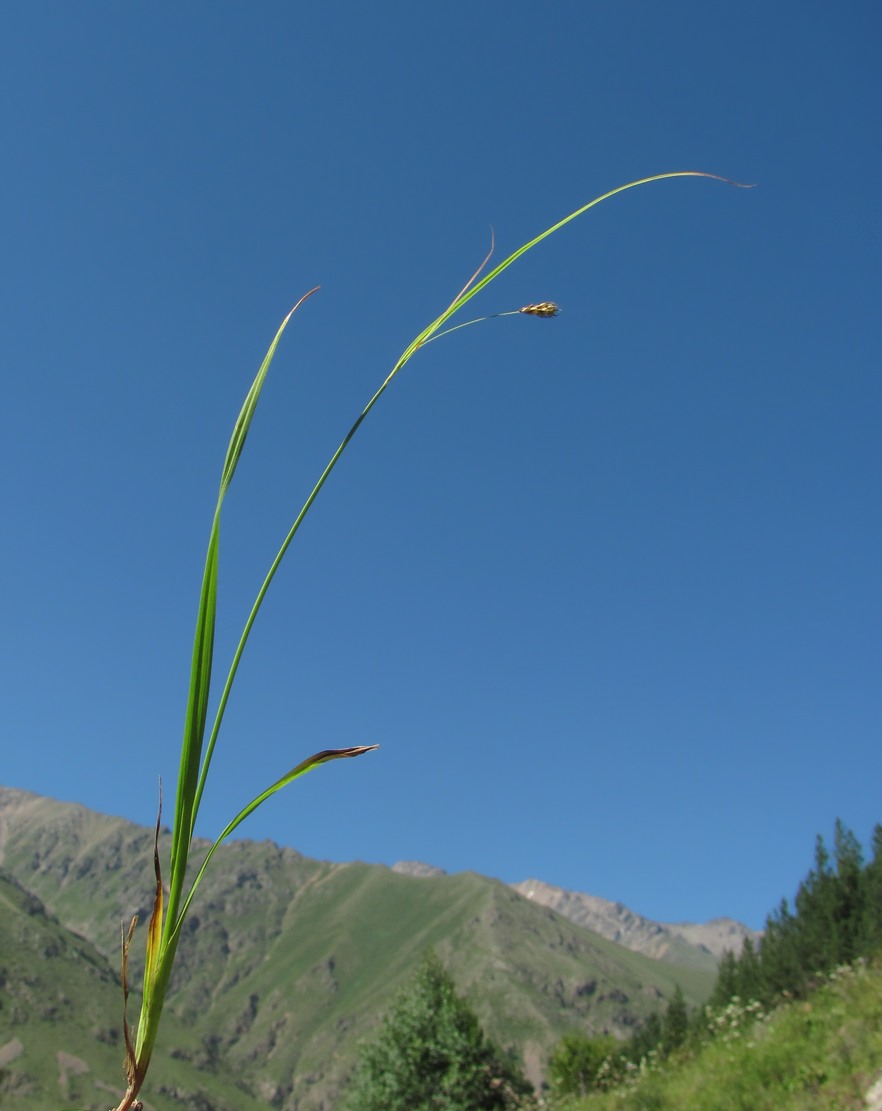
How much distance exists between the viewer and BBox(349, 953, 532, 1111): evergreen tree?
25.2m

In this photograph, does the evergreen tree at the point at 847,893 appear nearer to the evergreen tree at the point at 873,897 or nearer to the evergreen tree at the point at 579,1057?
the evergreen tree at the point at 873,897

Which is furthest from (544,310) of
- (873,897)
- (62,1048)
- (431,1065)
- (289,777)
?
(62,1048)

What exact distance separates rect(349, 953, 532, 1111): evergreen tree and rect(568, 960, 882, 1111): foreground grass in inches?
561

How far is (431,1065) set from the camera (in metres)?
26.0

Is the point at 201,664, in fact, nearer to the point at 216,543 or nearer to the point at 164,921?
the point at 216,543

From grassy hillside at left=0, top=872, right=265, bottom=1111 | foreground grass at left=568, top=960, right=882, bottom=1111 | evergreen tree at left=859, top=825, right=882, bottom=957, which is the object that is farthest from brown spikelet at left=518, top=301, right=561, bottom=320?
grassy hillside at left=0, top=872, right=265, bottom=1111

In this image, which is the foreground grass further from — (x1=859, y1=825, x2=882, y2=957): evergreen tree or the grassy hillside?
the grassy hillside

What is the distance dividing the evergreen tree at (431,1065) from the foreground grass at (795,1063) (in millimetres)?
14244

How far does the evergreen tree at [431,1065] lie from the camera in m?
25.2

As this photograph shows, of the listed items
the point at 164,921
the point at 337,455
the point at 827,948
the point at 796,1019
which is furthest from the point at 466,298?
the point at 827,948

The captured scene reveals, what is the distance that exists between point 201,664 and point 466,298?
26.0 inches

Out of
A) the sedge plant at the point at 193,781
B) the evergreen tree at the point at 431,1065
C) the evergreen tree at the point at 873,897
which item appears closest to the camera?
the sedge plant at the point at 193,781

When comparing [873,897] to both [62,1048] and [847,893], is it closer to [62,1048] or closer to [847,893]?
[847,893]

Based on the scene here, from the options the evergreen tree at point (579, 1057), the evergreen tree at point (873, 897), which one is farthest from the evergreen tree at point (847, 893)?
the evergreen tree at point (579, 1057)
